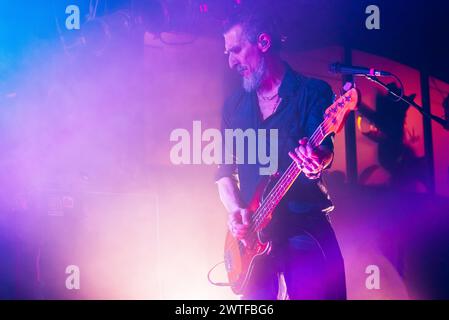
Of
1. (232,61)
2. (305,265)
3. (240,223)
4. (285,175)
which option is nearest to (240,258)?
(240,223)

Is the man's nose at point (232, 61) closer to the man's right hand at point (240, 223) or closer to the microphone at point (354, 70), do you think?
the microphone at point (354, 70)

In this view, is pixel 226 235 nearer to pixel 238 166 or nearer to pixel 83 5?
pixel 238 166

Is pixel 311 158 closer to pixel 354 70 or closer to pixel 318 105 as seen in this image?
pixel 318 105

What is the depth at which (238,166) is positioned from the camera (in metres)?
2.49

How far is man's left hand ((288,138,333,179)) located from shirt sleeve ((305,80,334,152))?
1.8 inches

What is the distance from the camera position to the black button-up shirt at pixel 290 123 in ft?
7.69

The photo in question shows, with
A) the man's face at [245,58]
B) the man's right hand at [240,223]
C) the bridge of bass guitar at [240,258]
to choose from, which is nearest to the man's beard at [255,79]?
the man's face at [245,58]

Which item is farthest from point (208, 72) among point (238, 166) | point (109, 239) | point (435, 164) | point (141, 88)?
point (435, 164)

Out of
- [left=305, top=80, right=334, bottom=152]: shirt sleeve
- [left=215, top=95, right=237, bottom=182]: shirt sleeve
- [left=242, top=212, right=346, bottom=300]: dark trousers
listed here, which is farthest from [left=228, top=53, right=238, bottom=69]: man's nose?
[left=242, top=212, right=346, bottom=300]: dark trousers

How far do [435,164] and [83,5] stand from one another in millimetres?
2345

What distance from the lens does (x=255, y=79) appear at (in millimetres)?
2482

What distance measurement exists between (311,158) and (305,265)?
604 mm

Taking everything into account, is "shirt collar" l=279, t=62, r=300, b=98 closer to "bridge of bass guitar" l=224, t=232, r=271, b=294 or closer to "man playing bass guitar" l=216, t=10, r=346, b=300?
"man playing bass guitar" l=216, t=10, r=346, b=300

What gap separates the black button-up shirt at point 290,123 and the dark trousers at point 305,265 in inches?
4.6
